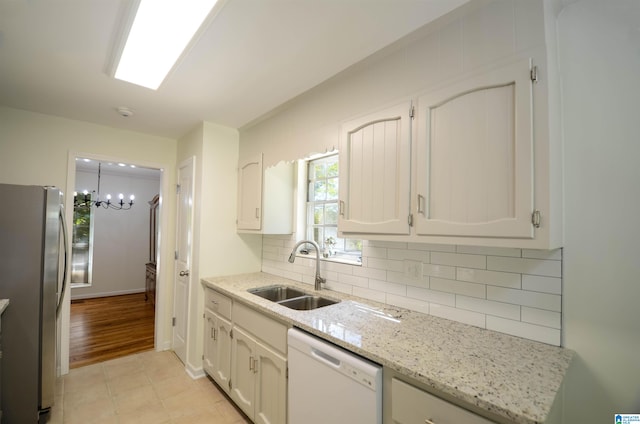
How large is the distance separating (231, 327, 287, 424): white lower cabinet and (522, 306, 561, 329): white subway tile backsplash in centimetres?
122

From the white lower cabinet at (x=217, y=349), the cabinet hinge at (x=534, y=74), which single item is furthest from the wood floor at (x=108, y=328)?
the cabinet hinge at (x=534, y=74)

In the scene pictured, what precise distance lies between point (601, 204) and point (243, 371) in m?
2.19

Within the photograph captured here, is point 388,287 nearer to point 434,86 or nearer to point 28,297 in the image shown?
point 434,86

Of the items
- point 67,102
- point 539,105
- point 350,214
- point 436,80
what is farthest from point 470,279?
point 67,102

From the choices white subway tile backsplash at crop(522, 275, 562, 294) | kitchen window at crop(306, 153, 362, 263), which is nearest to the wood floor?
kitchen window at crop(306, 153, 362, 263)

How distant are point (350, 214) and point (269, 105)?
1.24 metres

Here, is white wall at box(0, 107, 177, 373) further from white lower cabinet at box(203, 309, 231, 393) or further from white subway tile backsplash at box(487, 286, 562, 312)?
white subway tile backsplash at box(487, 286, 562, 312)

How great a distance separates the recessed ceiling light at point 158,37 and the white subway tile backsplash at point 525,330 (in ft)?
6.35

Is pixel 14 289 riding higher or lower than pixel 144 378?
higher

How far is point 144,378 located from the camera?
99.7 inches

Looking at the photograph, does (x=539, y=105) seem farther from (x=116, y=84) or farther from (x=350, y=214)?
(x=116, y=84)

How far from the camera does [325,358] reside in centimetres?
133

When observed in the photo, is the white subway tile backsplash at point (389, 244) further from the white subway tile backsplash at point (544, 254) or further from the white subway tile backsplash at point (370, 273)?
the white subway tile backsplash at point (544, 254)

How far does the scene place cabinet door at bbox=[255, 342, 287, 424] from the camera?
161 centimetres
